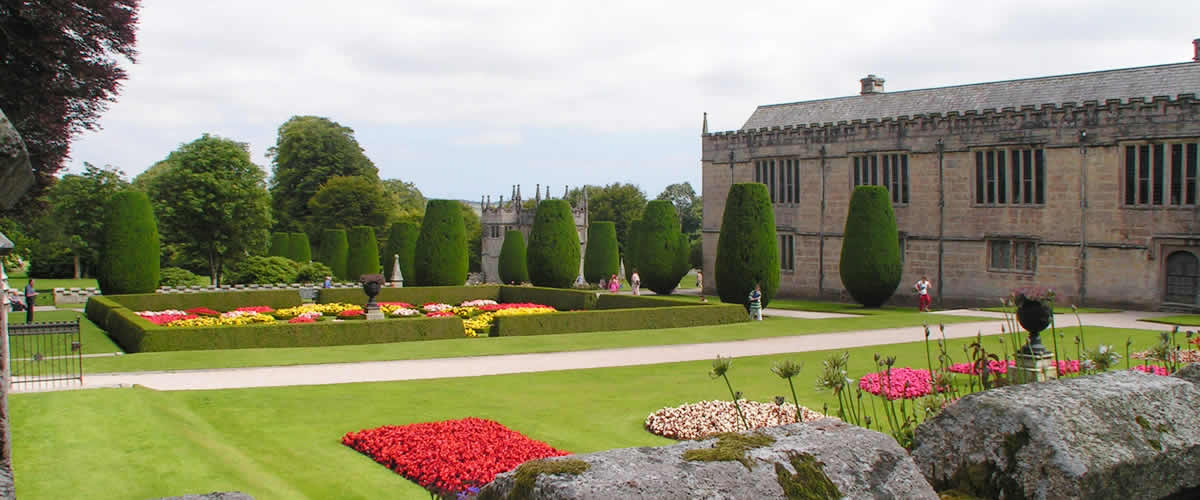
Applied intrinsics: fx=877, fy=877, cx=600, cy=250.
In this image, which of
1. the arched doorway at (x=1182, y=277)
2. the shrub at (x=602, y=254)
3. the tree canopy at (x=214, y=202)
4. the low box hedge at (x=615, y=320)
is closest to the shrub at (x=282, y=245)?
the tree canopy at (x=214, y=202)

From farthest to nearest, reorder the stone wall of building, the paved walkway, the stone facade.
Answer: the stone facade < the stone wall of building < the paved walkway

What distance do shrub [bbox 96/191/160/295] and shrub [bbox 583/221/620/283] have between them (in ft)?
79.5

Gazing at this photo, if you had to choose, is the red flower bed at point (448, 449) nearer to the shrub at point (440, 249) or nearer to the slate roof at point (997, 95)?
the shrub at point (440, 249)

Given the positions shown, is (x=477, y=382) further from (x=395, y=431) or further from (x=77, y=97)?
(x=77, y=97)

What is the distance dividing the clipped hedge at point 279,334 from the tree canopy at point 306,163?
5314 cm

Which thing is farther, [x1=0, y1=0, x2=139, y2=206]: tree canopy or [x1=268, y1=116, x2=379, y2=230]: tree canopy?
[x1=268, y1=116, x2=379, y2=230]: tree canopy

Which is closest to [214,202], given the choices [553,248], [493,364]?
[553,248]

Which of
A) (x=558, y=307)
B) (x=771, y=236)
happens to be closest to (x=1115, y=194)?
(x=771, y=236)

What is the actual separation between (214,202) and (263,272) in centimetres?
705

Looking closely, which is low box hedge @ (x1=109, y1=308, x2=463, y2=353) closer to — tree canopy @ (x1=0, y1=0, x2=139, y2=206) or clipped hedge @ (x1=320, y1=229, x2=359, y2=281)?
tree canopy @ (x1=0, y1=0, x2=139, y2=206)

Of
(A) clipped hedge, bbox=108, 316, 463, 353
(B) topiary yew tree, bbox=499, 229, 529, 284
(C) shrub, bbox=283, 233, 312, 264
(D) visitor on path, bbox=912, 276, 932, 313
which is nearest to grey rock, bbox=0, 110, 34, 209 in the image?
(A) clipped hedge, bbox=108, 316, 463, 353

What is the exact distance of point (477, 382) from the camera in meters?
16.0

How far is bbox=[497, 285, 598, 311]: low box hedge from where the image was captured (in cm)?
3278

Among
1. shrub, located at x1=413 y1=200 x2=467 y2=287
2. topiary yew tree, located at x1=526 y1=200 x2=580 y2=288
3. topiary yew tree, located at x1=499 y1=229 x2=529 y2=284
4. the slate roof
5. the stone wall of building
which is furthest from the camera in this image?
topiary yew tree, located at x1=499 y1=229 x2=529 y2=284
